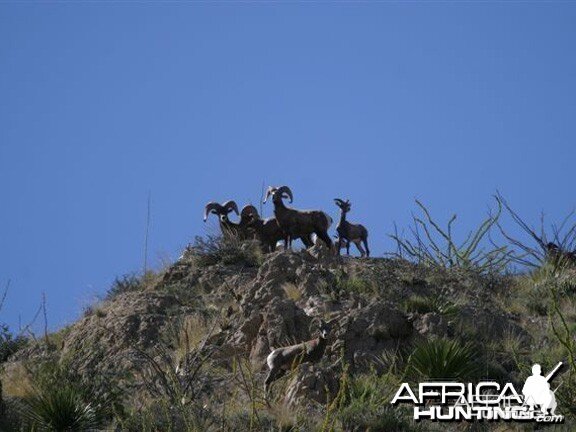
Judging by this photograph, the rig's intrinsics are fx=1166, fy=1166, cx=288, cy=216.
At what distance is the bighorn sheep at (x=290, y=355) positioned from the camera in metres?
15.7

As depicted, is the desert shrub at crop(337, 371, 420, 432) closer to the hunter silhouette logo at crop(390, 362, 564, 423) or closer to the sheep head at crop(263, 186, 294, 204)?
the hunter silhouette logo at crop(390, 362, 564, 423)

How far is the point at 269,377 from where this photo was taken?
616 inches

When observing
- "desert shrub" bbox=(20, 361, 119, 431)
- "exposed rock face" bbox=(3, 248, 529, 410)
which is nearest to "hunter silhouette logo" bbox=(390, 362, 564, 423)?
"exposed rock face" bbox=(3, 248, 529, 410)

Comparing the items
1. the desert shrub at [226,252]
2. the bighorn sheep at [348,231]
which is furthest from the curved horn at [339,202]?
the desert shrub at [226,252]

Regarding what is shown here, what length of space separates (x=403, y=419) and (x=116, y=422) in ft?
12.0

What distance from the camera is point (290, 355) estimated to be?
1580 cm

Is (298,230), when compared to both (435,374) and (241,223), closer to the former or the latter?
(241,223)

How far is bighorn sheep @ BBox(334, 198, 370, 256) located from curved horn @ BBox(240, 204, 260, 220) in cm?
268

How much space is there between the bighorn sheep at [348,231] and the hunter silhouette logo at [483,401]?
12.3 meters

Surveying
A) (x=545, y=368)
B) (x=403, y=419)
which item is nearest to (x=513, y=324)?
(x=545, y=368)

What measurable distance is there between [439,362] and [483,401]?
1017 millimetres

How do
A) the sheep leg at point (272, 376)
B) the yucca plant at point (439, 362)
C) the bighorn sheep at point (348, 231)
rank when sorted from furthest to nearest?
the bighorn sheep at point (348, 231) < the yucca plant at point (439, 362) < the sheep leg at point (272, 376)

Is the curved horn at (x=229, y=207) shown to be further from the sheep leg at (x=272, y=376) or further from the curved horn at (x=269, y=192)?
the sheep leg at (x=272, y=376)

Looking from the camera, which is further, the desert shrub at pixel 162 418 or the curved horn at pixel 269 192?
the curved horn at pixel 269 192
